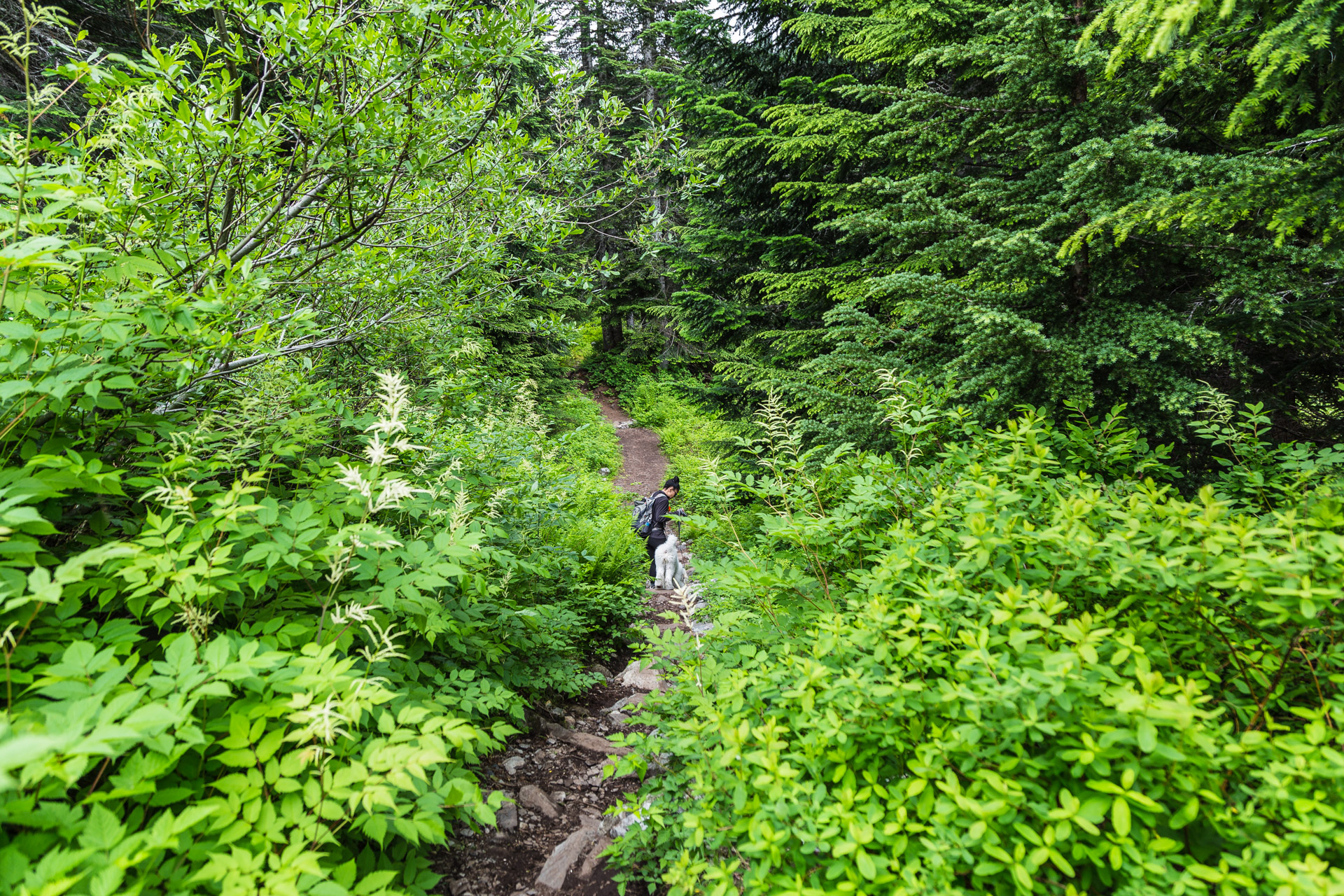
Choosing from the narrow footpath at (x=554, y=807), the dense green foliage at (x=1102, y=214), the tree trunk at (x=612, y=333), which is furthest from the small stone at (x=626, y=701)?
the tree trunk at (x=612, y=333)

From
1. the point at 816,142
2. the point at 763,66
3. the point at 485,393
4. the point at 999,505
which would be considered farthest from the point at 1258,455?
the point at 763,66

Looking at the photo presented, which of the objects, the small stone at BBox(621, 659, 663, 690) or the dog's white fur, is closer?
the small stone at BBox(621, 659, 663, 690)

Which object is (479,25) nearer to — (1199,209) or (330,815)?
(330,815)

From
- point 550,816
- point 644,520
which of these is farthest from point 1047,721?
point 644,520

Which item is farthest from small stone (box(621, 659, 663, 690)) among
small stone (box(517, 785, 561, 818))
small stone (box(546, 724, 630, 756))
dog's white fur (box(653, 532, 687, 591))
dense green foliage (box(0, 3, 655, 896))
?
dog's white fur (box(653, 532, 687, 591))

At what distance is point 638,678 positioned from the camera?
502 cm

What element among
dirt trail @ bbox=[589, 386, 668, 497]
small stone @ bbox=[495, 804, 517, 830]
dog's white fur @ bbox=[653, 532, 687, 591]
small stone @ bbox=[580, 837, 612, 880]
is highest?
small stone @ bbox=[495, 804, 517, 830]

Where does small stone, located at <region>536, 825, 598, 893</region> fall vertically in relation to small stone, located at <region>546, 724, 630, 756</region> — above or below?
above

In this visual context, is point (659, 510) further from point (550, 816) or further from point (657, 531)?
point (550, 816)

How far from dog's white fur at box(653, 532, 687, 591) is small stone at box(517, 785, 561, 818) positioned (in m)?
3.81

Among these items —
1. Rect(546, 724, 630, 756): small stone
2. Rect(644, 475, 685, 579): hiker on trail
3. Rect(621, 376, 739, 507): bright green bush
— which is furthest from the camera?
Rect(621, 376, 739, 507): bright green bush

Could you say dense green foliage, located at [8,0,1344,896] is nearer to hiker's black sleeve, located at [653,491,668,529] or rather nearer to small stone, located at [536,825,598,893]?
small stone, located at [536,825,598,893]

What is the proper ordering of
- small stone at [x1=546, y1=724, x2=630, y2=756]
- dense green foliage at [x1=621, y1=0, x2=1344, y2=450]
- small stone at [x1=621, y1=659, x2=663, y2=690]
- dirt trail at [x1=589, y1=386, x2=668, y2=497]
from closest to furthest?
dense green foliage at [x1=621, y1=0, x2=1344, y2=450], small stone at [x1=546, y1=724, x2=630, y2=756], small stone at [x1=621, y1=659, x2=663, y2=690], dirt trail at [x1=589, y1=386, x2=668, y2=497]

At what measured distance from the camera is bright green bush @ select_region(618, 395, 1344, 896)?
139 cm
